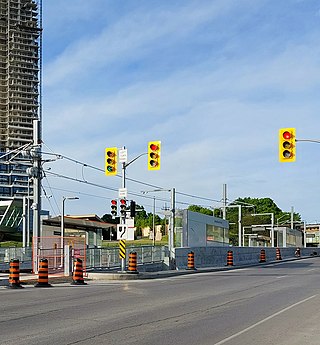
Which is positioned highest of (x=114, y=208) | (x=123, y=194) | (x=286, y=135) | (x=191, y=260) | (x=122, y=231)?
(x=286, y=135)

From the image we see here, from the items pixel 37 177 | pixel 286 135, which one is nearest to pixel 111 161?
pixel 37 177

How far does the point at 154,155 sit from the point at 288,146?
7.17m

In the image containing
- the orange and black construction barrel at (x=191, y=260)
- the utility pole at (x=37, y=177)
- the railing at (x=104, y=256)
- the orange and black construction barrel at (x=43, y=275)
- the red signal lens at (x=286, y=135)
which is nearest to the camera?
the red signal lens at (x=286, y=135)

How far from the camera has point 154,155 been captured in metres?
29.7

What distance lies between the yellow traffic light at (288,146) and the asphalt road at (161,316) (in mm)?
4894

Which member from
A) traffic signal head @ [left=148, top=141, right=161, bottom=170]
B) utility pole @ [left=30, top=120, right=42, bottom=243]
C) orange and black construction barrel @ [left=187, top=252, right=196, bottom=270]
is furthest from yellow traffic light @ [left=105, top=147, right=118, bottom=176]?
orange and black construction barrel @ [left=187, top=252, right=196, bottom=270]

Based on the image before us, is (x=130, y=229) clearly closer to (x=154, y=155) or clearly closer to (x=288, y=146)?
(x=154, y=155)

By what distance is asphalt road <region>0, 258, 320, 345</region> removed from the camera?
452 inches

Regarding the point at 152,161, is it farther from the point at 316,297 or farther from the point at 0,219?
the point at 0,219

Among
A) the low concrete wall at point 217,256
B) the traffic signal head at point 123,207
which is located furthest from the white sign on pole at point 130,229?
the low concrete wall at point 217,256

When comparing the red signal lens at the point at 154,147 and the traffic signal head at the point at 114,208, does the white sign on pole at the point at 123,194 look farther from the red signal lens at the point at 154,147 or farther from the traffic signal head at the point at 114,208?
the red signal lens at the point at 154,147

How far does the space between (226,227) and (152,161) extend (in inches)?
1220

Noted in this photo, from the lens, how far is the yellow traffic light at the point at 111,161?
3080cm

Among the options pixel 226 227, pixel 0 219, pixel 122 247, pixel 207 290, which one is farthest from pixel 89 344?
pixel 0 219
